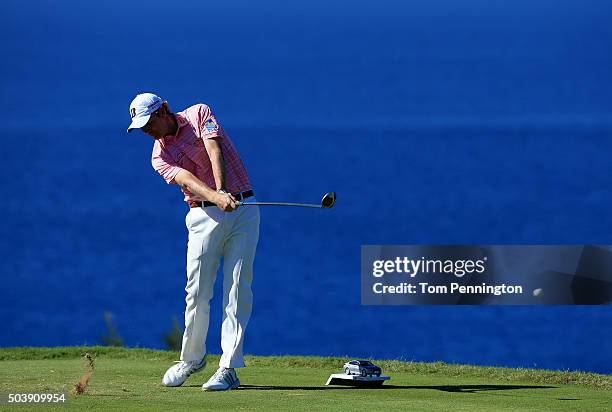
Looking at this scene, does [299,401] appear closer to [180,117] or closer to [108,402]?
[108,402]

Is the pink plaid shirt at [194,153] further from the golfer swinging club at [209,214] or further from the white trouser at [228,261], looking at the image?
the white trouser at [228,261]

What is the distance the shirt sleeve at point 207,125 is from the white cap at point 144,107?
23 cm

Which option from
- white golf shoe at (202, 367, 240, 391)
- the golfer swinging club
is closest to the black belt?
the golfer swinging club

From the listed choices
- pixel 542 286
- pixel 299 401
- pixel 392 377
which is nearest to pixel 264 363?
pixel 392 377

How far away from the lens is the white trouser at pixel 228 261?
5.89m

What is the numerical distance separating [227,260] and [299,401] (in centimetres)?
97

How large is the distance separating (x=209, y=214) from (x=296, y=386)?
1037 mm

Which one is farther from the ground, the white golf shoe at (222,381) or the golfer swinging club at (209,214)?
the golfer swinging club at (209,214)

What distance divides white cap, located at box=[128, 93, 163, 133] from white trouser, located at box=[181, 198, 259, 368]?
0.53 meters

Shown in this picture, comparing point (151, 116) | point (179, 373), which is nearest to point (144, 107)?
point (151, 116)

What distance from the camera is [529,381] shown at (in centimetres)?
673

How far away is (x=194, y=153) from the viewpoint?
5.86 m

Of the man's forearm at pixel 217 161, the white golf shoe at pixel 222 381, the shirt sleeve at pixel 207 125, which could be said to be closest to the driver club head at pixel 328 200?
→ the man's forearm at pixel 217 161

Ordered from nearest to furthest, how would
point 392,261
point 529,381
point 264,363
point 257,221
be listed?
point 257,221, point 529,381, point 264,363, point 392,261
